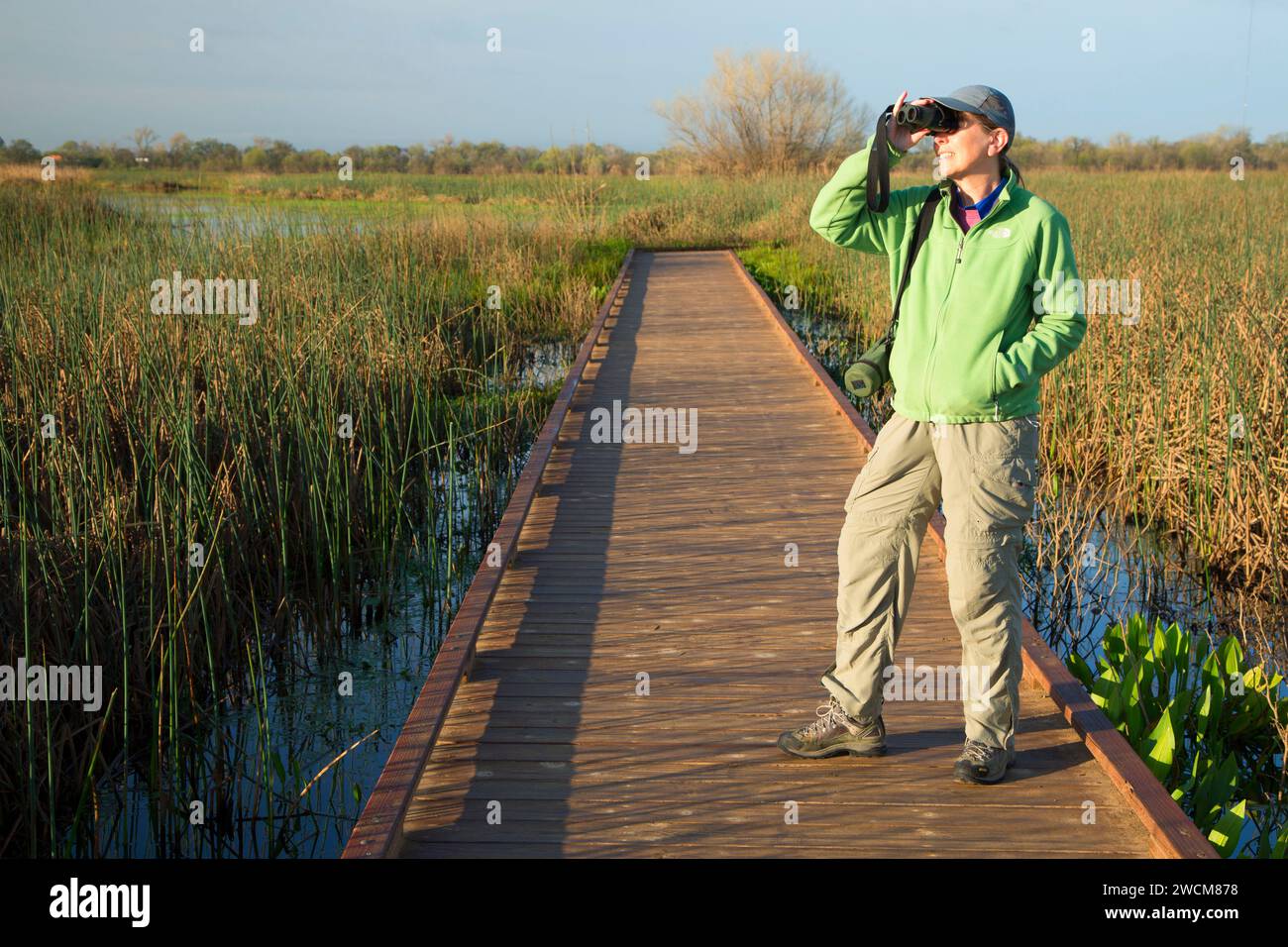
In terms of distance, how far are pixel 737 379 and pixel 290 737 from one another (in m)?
4.79

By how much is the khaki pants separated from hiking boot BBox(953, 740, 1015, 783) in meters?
0.02

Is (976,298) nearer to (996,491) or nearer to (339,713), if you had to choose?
(996,491)

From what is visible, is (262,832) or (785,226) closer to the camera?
(262,832)

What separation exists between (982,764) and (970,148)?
1378 mm

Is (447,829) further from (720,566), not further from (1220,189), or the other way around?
(1220,189)

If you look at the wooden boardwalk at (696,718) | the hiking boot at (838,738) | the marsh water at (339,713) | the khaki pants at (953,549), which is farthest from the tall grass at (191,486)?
the khaki pants at (953,549)

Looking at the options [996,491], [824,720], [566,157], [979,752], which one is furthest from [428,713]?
[566,157]

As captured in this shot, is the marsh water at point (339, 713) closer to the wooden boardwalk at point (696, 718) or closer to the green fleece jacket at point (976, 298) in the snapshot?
the wooden boardwalk at point (696, 718)

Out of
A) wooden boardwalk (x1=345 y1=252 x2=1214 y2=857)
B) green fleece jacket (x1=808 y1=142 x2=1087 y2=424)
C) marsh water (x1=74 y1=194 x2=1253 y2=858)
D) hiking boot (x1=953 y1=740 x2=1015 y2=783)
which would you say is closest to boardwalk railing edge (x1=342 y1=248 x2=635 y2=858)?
wooden boardwalk (x1=345 y1=252 x2=1214 y2=857)

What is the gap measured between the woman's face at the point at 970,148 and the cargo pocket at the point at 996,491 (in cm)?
61

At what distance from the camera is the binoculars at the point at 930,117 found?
7.55 feet
